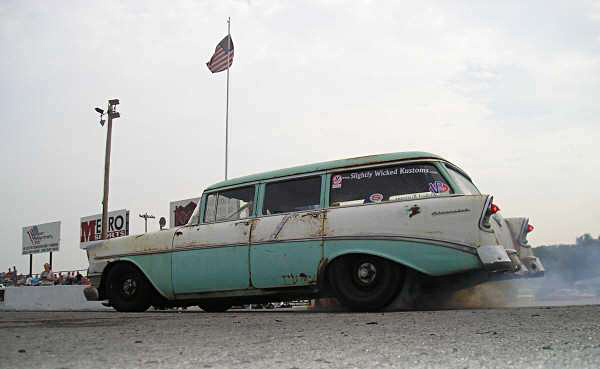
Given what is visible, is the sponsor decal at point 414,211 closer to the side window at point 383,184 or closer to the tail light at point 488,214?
the side window at point 383,184

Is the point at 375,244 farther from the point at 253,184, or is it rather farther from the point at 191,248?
the point at 191,248

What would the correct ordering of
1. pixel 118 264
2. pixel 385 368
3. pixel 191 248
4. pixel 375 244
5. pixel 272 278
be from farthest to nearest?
pixel 118 264 → pixel 191 248 → pixel 272 278 → pixel 375 244 → pixel 385 368

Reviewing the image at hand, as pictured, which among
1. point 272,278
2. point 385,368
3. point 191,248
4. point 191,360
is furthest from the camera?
point 191,248

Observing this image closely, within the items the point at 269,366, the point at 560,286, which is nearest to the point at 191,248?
the point at 560,286

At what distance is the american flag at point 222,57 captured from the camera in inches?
900

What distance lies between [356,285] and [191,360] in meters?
3.81

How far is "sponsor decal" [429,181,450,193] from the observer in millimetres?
6148

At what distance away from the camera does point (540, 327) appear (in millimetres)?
3652

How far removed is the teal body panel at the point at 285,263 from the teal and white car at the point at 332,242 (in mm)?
11

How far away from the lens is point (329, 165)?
6.93m

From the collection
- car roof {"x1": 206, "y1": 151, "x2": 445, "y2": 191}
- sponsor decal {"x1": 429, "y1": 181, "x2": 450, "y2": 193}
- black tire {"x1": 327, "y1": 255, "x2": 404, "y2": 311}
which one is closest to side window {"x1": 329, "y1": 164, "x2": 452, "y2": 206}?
sponsor decal {"x1": 429, "y1": 181, "x2": 450, "y2": 193}

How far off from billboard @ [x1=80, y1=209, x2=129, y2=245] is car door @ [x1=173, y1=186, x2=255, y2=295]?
2862 cm

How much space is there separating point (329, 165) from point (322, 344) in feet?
13.1

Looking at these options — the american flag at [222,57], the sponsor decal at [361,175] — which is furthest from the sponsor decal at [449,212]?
the american flag at [222,57]
